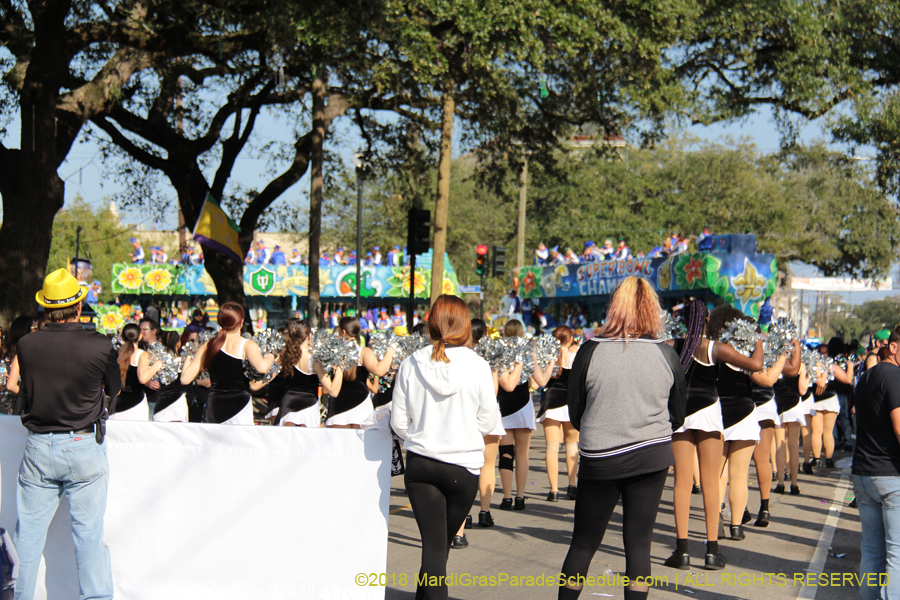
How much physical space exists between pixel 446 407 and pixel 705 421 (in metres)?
2.48

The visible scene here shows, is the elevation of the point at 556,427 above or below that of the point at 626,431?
below

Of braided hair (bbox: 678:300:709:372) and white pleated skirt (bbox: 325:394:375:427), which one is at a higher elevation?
braided hair (bbox: 678:300:709:372)

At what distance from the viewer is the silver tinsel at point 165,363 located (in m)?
7.63

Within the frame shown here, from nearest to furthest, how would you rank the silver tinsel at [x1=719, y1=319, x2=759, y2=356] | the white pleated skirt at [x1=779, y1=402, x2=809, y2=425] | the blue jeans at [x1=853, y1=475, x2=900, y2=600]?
the blue jeans at [x1=853, y1=475, x2=900, y2=600] < the silver tinsel at [x1=719, y1=319, x2=759, y2=356] < the white pleated skirt at [x1=779, y1=402, x2=809, y2=425]

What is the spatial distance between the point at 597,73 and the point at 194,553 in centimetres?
1246

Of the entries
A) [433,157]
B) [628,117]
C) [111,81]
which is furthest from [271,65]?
[628,117]

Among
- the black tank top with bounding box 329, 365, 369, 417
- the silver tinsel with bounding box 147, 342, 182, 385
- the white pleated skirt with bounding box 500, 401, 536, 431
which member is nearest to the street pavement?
the white pleated skirt with bounding box 500, 401, 536, 431

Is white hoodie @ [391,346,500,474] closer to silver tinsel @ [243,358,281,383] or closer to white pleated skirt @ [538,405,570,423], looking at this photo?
silver tinsel @ [243,358,281,383]

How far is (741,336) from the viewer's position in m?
6.20

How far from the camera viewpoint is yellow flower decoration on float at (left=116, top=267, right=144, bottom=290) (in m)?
29.2

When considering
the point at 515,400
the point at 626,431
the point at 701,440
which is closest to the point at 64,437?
the point at 626,431

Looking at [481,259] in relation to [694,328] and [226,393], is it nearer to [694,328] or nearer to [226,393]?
[226,393]

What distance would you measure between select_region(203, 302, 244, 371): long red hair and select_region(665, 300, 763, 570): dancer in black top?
3174mm

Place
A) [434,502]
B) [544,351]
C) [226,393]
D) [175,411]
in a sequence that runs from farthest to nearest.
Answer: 1. [175,411]
2. [544,351]
3. [226,393]
4. [434,502]
